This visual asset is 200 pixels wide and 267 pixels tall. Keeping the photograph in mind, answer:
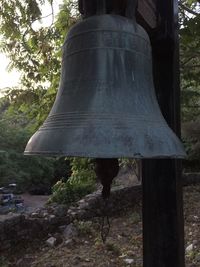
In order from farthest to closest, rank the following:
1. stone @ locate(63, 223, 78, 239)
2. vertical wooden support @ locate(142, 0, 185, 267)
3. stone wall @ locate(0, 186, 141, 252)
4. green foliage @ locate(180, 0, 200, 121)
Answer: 1. stone @ locate(63, 223, 78, 239)
2. stone wall @ locate(0, 186, 141, 252)
3. green foliage @ locate(180, 0, 200, 121)
4. vertical wooden support @ locate(142, 0, 185, 267)

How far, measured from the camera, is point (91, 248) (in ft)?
17.9

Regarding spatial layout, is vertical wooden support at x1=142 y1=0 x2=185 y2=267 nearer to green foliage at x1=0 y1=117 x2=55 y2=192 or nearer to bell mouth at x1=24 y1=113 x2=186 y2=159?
bell mouth at x1=24 y1=113 x2=186 y2=159

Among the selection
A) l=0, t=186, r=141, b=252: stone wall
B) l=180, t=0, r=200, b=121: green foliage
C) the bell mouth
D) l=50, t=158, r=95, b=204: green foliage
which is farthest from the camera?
l=50, t=158, r=95, b=204: green foliage

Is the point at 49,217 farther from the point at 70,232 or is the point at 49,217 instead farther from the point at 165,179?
the point at 165,179

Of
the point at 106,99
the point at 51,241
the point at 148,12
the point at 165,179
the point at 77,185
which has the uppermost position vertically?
the point at 148,12

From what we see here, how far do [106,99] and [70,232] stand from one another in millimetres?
4705

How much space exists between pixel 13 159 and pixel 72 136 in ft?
42.1

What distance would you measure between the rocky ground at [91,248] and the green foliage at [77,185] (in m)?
1.20

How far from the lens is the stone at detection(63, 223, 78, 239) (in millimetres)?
6039

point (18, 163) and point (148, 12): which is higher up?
point (148, 12)

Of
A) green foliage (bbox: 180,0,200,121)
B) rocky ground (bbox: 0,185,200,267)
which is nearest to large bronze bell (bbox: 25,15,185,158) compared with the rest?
green foliage (bbox: 180,0,200,121)

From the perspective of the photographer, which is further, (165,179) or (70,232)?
(70,232)

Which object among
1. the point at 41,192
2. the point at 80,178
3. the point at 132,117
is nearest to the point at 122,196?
the point at 80,178

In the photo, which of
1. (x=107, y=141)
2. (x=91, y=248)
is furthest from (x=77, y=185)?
(x=107, y=141)
